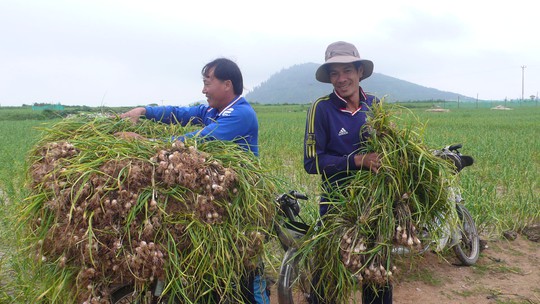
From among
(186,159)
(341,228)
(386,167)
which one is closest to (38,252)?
(186,159)

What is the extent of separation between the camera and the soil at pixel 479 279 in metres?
3.49

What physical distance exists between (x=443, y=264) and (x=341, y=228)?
2.33m

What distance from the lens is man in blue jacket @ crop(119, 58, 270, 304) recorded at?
2376 mm

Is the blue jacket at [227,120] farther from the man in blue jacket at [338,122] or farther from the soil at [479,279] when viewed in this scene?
the soil at [479,279]

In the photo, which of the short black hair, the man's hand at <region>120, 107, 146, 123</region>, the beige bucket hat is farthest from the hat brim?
the man's hand at <region>120, 107, 146, 123</region>

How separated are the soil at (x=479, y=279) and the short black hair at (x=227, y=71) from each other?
1.74 meters

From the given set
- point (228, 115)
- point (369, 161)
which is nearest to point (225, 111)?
point (228, 115)

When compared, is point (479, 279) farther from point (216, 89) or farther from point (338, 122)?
point (216, 89)

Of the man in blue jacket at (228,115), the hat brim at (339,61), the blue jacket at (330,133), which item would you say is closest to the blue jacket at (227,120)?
the man in blue jacket at (228,115)

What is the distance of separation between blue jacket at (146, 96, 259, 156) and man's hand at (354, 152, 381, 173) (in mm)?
580

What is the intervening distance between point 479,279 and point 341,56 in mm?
2528

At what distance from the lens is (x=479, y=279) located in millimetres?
3840

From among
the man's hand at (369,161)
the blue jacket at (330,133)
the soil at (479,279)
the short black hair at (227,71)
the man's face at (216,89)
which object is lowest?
the soil at (479,279)

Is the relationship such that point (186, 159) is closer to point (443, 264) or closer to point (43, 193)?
point (43, 193)
